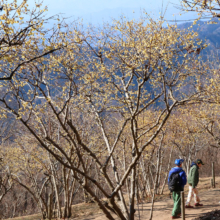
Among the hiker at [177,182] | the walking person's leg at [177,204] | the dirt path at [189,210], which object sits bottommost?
the dirt path at [189,210]

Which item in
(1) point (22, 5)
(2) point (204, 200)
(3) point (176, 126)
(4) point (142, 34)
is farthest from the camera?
(3) point (176, 126)

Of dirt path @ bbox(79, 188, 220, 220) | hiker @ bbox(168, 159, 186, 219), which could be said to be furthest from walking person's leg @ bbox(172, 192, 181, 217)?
dirt path @ bbox(79, 188, 220, 220)

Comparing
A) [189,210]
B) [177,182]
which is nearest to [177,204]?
[177,182]

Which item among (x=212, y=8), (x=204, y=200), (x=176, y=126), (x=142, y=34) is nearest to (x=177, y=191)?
(x=204, y=200)

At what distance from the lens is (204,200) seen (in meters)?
9.54

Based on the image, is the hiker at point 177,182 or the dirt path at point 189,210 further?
the dirt path at point 189,210

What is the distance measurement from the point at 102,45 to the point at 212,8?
3471mm

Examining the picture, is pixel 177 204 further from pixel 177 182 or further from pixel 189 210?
pixel 189 210

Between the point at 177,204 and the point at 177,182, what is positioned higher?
the point at 177,182

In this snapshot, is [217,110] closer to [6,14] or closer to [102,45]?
[102,45]

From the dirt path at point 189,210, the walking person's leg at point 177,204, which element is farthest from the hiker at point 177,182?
the dirt path at point 189,210

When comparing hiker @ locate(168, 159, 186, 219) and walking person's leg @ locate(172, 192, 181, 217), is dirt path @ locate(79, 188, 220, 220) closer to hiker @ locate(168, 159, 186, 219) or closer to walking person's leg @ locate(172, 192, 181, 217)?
walking person's leg @ locate(172, 192, 181, 217)

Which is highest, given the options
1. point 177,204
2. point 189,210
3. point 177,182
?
point 177,182

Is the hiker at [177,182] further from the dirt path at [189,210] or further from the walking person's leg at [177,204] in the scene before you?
the dirt path at [189,210]
